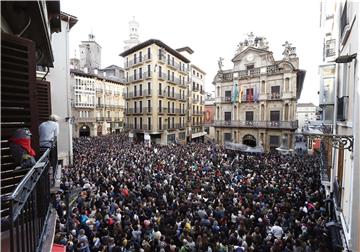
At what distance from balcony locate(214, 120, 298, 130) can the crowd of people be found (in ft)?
44.3

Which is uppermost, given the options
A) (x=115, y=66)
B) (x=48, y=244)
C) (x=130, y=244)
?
(x=115, y=66)

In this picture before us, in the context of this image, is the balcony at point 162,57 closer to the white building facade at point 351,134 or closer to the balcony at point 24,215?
the white building facade at point 351,134

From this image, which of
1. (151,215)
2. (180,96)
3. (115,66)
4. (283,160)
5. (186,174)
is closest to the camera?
(151,215)

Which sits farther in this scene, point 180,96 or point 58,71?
point 180,96

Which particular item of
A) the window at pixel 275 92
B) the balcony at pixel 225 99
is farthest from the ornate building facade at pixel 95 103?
the window at pixel 275 92

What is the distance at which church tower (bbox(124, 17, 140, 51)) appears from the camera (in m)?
65.9

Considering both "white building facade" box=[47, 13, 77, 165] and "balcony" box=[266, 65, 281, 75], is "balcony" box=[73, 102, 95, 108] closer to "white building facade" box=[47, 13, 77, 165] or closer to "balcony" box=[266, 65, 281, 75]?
"white building facade" box=[47, 13, 77, 165]

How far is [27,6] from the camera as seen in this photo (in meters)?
2.98

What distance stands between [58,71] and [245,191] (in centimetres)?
1535

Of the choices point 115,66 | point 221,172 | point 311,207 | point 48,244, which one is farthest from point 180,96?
point 48,244

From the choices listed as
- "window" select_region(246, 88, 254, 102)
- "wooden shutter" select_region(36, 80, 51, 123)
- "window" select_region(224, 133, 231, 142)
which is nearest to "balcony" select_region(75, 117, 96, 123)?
"window" select_region(224, 133, 231, 142)

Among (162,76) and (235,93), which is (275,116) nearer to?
(235,93)

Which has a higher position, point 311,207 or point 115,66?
point 115,66

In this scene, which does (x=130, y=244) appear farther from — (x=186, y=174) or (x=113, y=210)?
(x=186, y=174)
